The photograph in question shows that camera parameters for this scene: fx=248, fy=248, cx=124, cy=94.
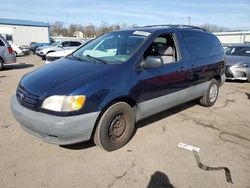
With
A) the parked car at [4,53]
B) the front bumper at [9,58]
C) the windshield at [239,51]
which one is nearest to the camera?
the windshield at [239,51]

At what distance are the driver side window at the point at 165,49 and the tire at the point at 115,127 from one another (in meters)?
1.36

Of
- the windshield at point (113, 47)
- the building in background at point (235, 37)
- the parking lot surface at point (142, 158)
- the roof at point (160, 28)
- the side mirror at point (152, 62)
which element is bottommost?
the parking lot surface at point (142, 158)

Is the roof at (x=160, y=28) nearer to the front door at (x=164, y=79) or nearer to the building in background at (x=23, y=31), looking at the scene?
the front door at (x=164, y=79)

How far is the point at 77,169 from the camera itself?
3.29 m

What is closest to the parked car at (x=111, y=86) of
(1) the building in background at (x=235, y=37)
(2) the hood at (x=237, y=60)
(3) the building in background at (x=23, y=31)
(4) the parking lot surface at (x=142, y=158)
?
(4) the parking lot surface at (x=142, y=158)

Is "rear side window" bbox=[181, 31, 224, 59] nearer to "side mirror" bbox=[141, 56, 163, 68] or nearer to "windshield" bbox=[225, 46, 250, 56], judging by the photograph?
"side mirror" bbox=[141, 56, 163, 68]

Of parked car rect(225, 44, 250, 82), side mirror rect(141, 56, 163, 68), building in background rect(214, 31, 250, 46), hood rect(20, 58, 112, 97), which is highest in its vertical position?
building in background rect(214, 31, 250, 46)

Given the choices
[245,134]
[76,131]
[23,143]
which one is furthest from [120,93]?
[245,134]

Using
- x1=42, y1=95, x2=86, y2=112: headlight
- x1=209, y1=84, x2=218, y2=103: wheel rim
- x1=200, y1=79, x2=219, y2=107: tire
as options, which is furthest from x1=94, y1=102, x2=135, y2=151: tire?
x1=209, y1=84, x2=218, y2=103: wheel rim

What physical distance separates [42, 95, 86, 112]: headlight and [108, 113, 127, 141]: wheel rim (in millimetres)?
657

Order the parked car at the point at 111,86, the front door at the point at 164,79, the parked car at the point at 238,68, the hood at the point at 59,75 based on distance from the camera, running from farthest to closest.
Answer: the parked car at the point at 238,68 < the front door at the point at 164,79 < the hood at the point at 59,75 < the parked car at the point at 111,86

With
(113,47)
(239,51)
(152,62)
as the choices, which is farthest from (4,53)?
(239,51)

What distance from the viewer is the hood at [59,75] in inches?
135

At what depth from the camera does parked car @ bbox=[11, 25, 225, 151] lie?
3.24 meters
